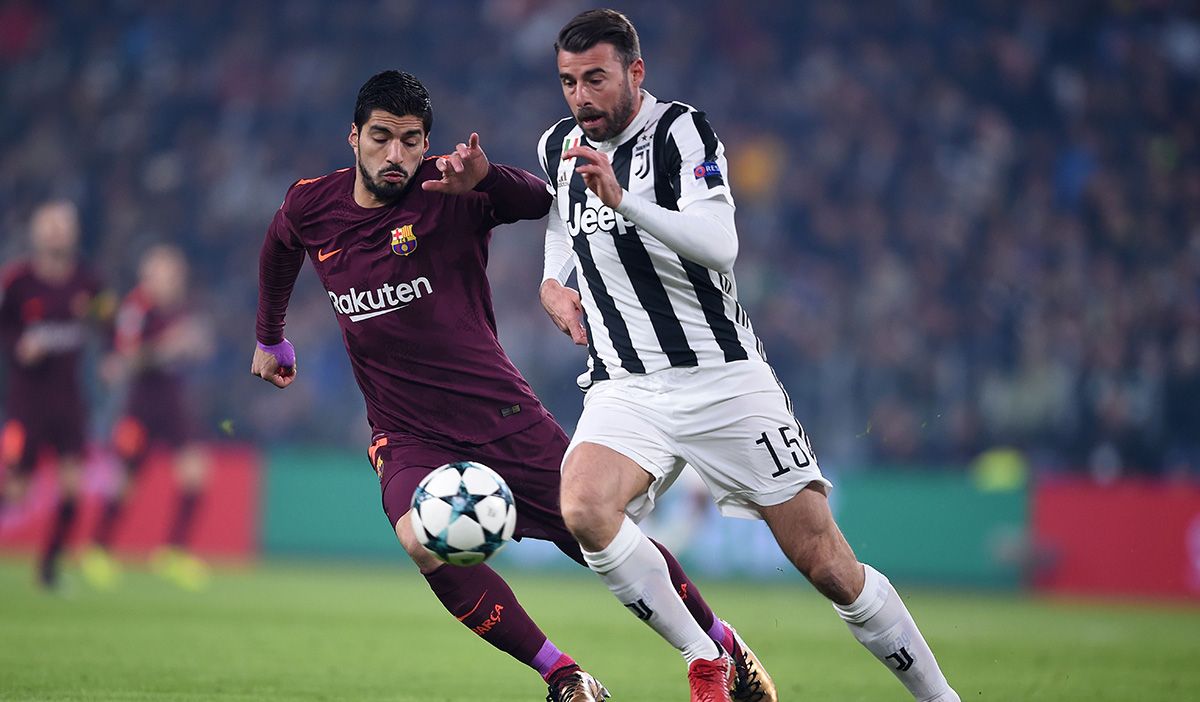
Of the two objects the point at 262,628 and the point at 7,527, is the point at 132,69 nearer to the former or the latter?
the point at 7,527

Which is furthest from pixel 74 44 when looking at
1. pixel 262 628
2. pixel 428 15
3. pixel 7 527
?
pixel 262 628

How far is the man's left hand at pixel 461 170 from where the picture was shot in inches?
205

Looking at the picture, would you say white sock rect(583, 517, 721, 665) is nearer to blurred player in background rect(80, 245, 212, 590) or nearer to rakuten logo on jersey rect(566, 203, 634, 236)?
rakuten logo on jersey rect(566, 203, 634, 236)

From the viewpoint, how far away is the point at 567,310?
5.17 metres

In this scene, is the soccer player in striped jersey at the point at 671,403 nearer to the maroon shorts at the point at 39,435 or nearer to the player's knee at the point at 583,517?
the player's knee at the point at 583,517

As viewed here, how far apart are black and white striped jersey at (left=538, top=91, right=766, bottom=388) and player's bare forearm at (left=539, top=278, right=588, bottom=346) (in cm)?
6

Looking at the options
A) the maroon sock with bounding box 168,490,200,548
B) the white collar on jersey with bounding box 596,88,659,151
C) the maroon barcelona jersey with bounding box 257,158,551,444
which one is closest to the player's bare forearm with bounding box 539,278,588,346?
the maroon barcelona jersey with bounding box 257,158,551,444

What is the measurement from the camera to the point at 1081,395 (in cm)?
1278

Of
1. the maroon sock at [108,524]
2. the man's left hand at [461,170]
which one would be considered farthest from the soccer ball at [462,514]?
the maroon sock at [108,524]

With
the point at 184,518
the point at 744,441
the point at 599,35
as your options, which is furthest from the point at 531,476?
the point at 184,518

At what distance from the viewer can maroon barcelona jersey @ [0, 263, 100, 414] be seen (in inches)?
442

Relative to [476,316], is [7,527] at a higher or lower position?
lower

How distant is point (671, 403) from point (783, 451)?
415mm

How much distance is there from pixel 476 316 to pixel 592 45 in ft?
3.96
